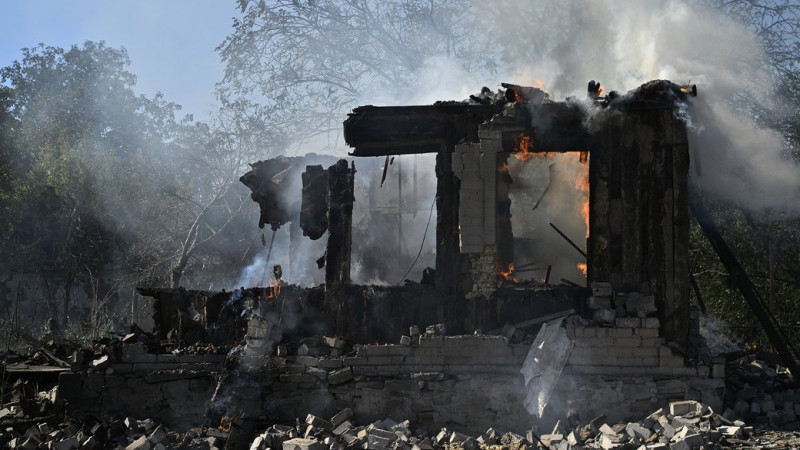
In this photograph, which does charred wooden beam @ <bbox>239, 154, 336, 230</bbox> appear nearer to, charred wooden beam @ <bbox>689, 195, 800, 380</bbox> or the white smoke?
the white smoke

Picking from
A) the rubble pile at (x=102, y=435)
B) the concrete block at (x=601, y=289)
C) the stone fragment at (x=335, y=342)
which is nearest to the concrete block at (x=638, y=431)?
the concrete block at (x=601, y=289)

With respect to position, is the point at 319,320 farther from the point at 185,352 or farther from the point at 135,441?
the point at 135,441

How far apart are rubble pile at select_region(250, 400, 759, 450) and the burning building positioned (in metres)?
0.57

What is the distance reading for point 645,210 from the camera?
11539 millimetres

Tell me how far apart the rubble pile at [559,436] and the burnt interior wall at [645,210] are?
58.0 inches

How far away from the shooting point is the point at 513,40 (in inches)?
956

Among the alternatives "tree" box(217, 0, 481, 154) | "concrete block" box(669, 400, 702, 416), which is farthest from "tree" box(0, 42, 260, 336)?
"concrete block" box(669, 400, 702, 416)

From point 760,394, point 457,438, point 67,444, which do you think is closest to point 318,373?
point 457,438

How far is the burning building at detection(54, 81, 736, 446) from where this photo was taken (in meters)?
11.1

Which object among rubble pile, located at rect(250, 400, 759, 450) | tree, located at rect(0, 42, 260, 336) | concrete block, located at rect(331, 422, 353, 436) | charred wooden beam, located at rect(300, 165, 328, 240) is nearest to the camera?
rubble pile, located at rect(250, 400, 759, 450)

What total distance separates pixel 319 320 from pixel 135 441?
311 cm

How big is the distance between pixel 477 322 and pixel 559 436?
2364mm

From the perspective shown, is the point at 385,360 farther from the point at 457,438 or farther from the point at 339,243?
the point at 339,243

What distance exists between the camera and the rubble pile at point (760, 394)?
10.8 m
